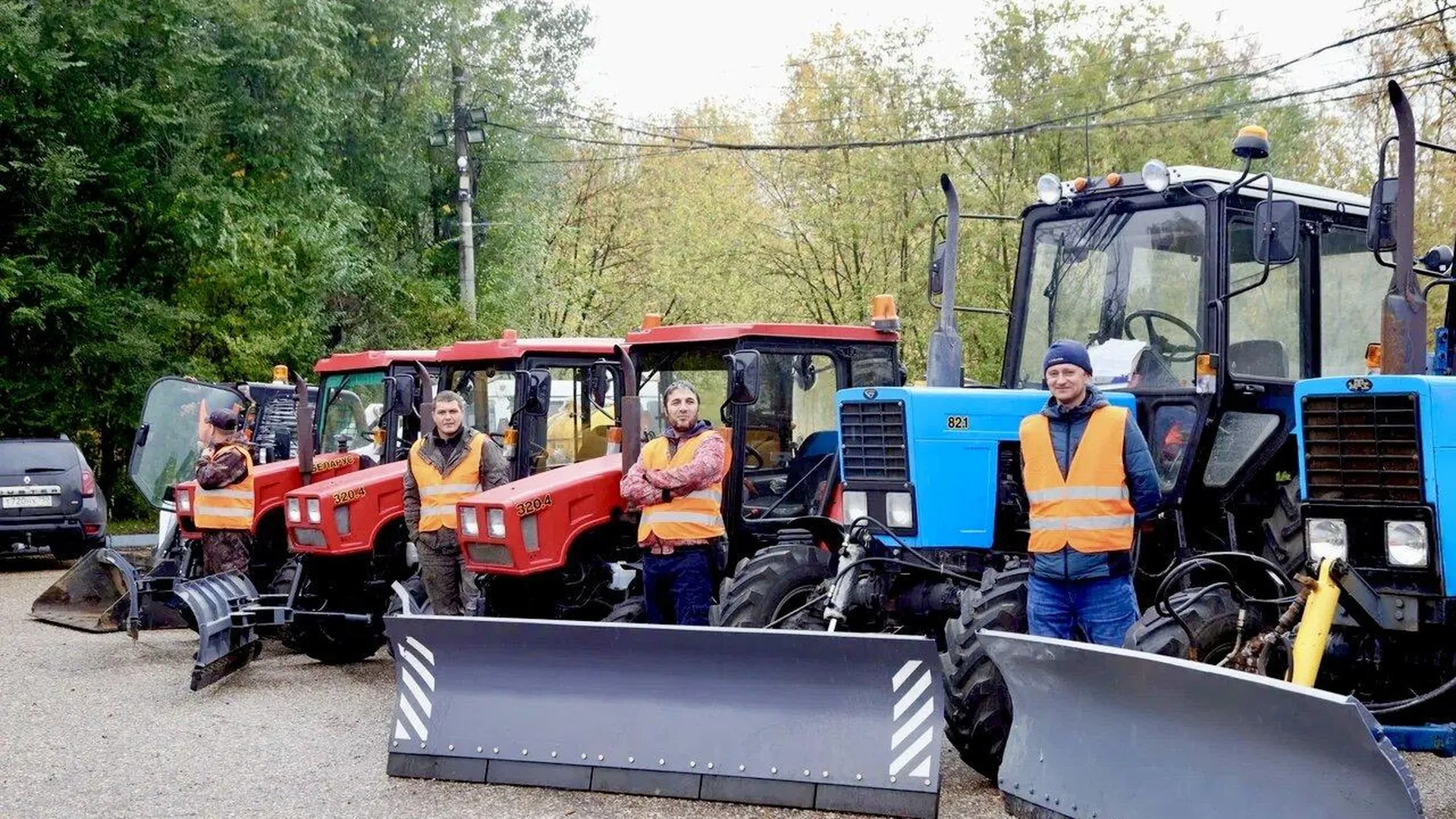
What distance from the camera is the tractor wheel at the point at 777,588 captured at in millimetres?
8344

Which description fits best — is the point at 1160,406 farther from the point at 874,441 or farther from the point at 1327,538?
the point at 1327,538

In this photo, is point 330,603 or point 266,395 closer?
point 330,603

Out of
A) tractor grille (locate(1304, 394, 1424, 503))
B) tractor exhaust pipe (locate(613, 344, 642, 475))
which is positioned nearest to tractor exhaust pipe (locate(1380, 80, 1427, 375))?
tractor grille (locate(1304, 394, 1424, 503))

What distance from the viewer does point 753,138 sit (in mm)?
33031

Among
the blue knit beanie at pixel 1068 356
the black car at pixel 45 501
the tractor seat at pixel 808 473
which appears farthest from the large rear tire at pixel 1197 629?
the black car at pixel 45 501

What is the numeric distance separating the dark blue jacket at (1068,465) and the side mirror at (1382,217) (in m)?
1.14

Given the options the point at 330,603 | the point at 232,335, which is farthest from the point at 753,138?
the point at 330,603

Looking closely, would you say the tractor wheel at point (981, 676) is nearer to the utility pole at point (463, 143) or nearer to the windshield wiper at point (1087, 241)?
the windshield wiper at point (1087, 241)

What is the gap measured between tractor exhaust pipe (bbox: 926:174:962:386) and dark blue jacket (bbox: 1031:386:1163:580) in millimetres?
1767

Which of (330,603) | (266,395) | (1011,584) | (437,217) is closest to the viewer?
(1011,584)

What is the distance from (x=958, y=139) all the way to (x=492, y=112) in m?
13.6

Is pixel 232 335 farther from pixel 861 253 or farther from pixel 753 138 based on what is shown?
pixel 753 138

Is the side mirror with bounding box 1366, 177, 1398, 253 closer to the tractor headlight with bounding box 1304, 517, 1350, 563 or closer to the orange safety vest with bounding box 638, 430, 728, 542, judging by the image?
the tractor headlight with bounding box 1304, 517, 1350, 563

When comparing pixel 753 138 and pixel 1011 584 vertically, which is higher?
pixel 753 138
